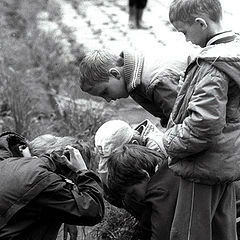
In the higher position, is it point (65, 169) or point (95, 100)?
point (65, 169)

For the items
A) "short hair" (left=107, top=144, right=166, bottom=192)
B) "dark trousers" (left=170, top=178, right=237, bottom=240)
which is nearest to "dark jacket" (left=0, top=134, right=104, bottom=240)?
"short hair" (left=107, top=144, right=166, bottom=192)

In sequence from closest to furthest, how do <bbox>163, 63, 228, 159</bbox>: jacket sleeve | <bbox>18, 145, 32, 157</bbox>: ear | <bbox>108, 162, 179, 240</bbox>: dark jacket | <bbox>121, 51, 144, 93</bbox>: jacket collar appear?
<bbox>163, 63, 228, 159</bbox>: jacket sleeve, <bbox>108, 162, 179, 240</bbox>: dark jacket, <bbox>18, 145, 32, 157</bbox>: ear, <bbox>121, 51, 144, 93</bbox>: jacket collar

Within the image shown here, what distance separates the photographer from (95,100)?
6242mm

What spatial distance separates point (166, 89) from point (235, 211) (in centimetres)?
76

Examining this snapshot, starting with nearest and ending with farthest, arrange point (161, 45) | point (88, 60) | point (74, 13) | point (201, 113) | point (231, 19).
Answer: point (201, 113) < point (88, 60) < point (161, 45) < point (231, 19) < point (74, 13)

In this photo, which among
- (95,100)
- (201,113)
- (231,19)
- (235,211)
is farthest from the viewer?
(231,19)

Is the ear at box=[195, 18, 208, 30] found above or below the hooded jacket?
above

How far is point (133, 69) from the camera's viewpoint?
12.0 ft

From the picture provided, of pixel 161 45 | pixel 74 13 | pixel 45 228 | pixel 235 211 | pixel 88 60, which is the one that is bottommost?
pixel 74 13

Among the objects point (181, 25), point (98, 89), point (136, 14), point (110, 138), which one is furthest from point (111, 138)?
point (136, 14)

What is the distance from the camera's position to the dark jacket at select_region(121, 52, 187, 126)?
3.54 metres

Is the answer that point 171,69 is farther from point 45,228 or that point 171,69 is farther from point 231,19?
point 231,19

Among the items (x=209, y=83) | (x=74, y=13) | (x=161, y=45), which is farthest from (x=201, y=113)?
(x=74, y=13)

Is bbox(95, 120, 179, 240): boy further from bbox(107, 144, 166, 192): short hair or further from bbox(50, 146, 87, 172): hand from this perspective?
bbox(50, 146, 87, 172): hand
